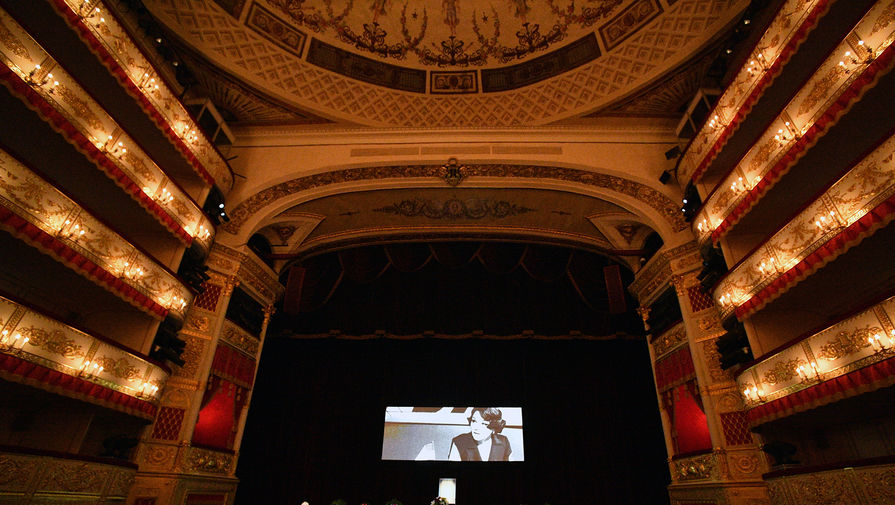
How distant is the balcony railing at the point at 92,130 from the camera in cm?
520

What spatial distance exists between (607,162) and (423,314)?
569cm

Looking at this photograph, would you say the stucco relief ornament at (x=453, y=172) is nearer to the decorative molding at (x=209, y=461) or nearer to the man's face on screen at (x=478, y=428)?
the man's face on screen at (x=478, y=428)

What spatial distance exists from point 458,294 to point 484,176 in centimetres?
345

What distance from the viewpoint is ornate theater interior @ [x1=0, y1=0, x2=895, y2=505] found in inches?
215

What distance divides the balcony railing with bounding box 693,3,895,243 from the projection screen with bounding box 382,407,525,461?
628 cm

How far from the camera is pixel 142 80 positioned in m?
7.20

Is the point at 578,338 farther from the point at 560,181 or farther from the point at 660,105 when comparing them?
the point at 660,105

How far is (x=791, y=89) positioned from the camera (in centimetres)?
697

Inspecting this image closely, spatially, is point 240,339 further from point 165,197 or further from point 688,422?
point 688,422

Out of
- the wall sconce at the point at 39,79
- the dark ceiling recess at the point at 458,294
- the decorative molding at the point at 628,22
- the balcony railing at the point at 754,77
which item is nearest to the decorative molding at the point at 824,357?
the balcony railing at the point at 754,77

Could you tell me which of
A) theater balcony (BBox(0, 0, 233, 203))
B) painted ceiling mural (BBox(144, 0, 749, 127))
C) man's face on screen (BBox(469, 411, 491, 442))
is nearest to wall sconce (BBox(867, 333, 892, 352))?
painted ceiling mural (BBox(144, 0, 749, 127))

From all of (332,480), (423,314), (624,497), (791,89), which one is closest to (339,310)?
(423,314)

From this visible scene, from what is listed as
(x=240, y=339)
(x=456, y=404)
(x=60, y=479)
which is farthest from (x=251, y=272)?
(x=456, y=404)

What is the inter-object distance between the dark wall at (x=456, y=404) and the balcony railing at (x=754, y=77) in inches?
226
